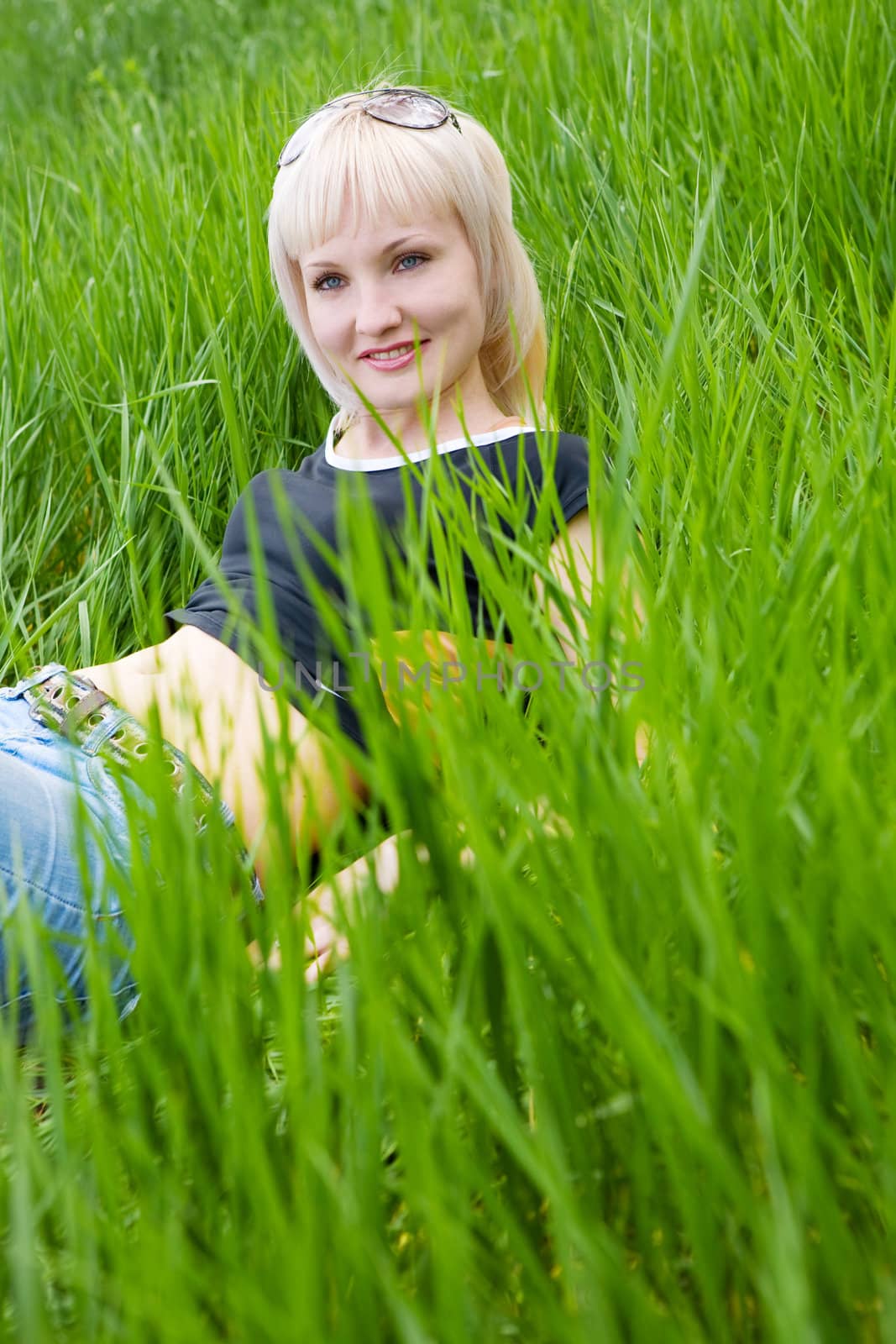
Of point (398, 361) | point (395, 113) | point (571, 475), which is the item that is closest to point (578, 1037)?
point (571, 475)

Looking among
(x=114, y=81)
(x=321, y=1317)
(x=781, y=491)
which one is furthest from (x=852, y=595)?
(x=114, y=81)

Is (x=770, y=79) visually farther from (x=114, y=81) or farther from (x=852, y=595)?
(x=114, y=81)

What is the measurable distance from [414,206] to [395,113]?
0.46 ft

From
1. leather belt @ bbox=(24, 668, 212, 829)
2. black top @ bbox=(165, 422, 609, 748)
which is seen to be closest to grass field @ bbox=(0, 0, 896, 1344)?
black top @ bbox=(165, 422, 609, 748)

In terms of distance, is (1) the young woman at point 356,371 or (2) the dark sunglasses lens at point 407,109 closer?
(1) the young woman at point 356,371

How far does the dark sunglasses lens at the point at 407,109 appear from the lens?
53.5 inches

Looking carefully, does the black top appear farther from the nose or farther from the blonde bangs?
the blonde bangs

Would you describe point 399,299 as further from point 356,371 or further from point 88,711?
point 88,711

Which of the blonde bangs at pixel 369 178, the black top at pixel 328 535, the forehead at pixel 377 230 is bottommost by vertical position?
the black top at pixel 328 535

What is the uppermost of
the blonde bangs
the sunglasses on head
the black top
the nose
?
the sunglasses on head

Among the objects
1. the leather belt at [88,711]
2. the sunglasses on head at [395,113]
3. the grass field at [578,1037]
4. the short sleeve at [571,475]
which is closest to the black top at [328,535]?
the short sleeve at [571,475]

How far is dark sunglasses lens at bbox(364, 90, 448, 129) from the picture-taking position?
1.36 meters

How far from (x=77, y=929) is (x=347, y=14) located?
242cm

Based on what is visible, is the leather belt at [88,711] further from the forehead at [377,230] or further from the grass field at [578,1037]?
the forehead at [377,230]
